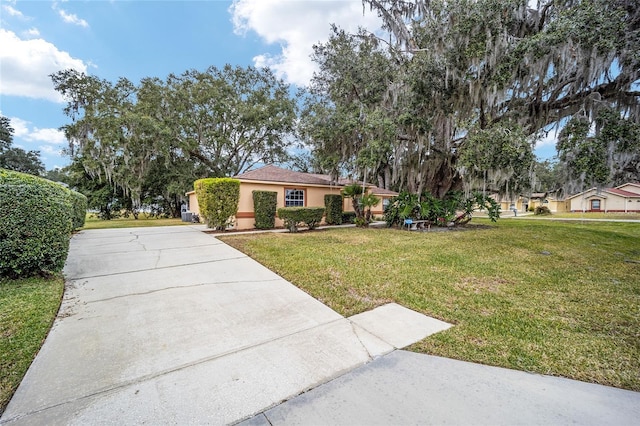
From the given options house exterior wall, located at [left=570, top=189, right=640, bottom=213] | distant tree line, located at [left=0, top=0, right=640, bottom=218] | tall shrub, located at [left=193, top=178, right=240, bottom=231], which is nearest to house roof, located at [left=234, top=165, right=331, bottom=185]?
distant tree line, located at [left=0, top=0, right=640, bottom=218]

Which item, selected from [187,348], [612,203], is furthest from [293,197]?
[612,203]

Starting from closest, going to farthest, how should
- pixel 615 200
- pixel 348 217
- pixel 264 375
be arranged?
pixel 264 375
pixel 348 217
pixel 615 200

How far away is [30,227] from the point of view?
3986 millimetres

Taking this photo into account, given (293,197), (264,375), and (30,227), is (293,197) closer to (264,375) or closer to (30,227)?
(30,227)

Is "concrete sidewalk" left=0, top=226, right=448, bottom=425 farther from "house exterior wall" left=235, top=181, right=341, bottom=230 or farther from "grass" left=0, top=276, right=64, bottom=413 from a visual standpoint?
"house exterior wall" left=235, top=181, right=341, bottom=230

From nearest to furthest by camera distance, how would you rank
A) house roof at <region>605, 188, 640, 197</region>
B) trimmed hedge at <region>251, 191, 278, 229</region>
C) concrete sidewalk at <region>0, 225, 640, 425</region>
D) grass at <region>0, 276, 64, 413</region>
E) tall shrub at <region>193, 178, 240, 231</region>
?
concrete sidewalk at <region>0, 225, 640, 425</region> → grass at <region>0, 276, 64, 413</region> → tall shrub at <region>193, 178, 240, 231</region> → trimmed hedge at <region>251, 191, 278, 229</region> → house roof at <region>605, 188, 640, 197</region>

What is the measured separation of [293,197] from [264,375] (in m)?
11.0

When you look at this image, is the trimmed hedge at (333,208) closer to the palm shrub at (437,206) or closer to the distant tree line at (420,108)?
the distant tree line at (420,108)

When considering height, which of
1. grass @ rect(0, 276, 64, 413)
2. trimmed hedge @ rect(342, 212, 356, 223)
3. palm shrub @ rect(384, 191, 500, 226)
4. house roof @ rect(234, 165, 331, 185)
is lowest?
grass @ rect(0, 276, 64, 413)

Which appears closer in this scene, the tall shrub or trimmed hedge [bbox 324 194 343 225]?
the tall shrub

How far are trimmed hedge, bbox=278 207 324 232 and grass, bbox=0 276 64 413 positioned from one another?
672 centimetres

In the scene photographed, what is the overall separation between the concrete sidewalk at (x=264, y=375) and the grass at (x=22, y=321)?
10 centimetres

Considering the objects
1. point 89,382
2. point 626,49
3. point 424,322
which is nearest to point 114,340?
point 89,382

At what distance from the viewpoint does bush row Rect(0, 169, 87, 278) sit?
3875 millimetres
